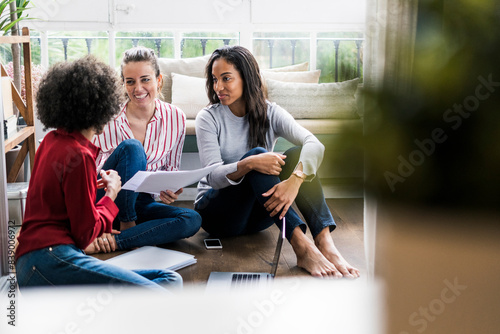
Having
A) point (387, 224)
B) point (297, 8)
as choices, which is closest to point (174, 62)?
point (297, 8)

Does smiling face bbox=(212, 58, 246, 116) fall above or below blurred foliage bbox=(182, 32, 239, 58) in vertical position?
below

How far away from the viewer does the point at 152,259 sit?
1.89 meters

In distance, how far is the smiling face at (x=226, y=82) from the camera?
2031mm

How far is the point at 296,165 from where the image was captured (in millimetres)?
1917

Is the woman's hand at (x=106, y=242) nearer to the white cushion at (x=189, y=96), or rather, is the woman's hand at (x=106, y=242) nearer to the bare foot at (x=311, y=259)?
A: the bare foot at (x=311, y=259)

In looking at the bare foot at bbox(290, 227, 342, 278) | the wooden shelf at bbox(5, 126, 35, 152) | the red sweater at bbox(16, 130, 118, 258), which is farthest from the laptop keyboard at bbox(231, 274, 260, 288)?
the wooden shelf at bbox(5, 126, 35, 152)

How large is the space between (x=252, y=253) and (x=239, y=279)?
0.27 metres

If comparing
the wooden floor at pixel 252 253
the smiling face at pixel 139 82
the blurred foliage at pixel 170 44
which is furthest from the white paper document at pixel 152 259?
the blurred foliage at pixel 170 44

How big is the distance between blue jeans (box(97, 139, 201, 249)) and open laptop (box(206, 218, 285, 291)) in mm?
291

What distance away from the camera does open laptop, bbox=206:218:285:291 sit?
1714mm

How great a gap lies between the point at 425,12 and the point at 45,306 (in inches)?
24.1

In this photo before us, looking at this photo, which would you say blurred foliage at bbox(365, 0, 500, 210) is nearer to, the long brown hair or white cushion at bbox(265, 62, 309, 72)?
the long brown hair

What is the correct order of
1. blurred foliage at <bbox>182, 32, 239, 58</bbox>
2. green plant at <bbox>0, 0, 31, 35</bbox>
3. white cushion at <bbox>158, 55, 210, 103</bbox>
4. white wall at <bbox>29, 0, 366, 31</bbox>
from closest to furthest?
green plant at <bbox>0, 0, 31, 35</bbox>
white cushion at <bbox>158, 55, 210, 103</bbox>
white wall at <bbox>29, 0, 366, 31</bbox>
blurred foliage at <bbox>182, 32, 239, 58</bbox>

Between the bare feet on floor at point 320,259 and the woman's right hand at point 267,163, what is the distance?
0.69 ft
